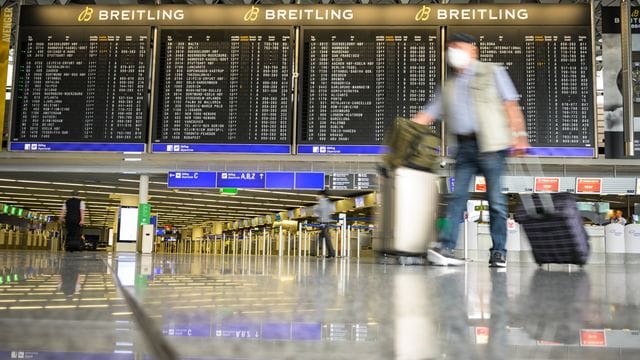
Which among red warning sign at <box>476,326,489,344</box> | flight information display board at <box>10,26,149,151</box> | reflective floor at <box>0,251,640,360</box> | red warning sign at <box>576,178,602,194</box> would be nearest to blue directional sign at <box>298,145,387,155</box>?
flight information display board at <box>10,26,149,151</box>

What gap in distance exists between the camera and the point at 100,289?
1.98 meters

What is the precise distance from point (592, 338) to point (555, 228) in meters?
3.19

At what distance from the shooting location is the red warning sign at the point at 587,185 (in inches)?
442

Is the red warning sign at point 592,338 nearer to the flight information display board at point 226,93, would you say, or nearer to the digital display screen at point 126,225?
the flight information display board at point 226,93

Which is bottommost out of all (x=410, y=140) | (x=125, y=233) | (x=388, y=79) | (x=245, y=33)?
(x=125, y=233)

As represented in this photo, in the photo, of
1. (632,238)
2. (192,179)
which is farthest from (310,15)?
(632,238)

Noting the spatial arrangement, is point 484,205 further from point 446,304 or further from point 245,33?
point 446,304

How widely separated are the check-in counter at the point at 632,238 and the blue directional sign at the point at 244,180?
7.21 m

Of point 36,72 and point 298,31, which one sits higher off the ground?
point 298,31

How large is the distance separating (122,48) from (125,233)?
768 centimetres

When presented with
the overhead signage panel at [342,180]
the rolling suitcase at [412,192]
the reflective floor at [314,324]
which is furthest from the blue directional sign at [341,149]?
the reflective floor at [314,324]

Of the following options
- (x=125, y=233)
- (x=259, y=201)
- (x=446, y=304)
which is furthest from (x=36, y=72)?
(x=259, y=201)

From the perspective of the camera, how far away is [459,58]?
414 cm

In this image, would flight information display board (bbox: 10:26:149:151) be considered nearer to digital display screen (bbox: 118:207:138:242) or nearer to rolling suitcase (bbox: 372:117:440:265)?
rolling suitcase (bbox: 372:117:440:265)
